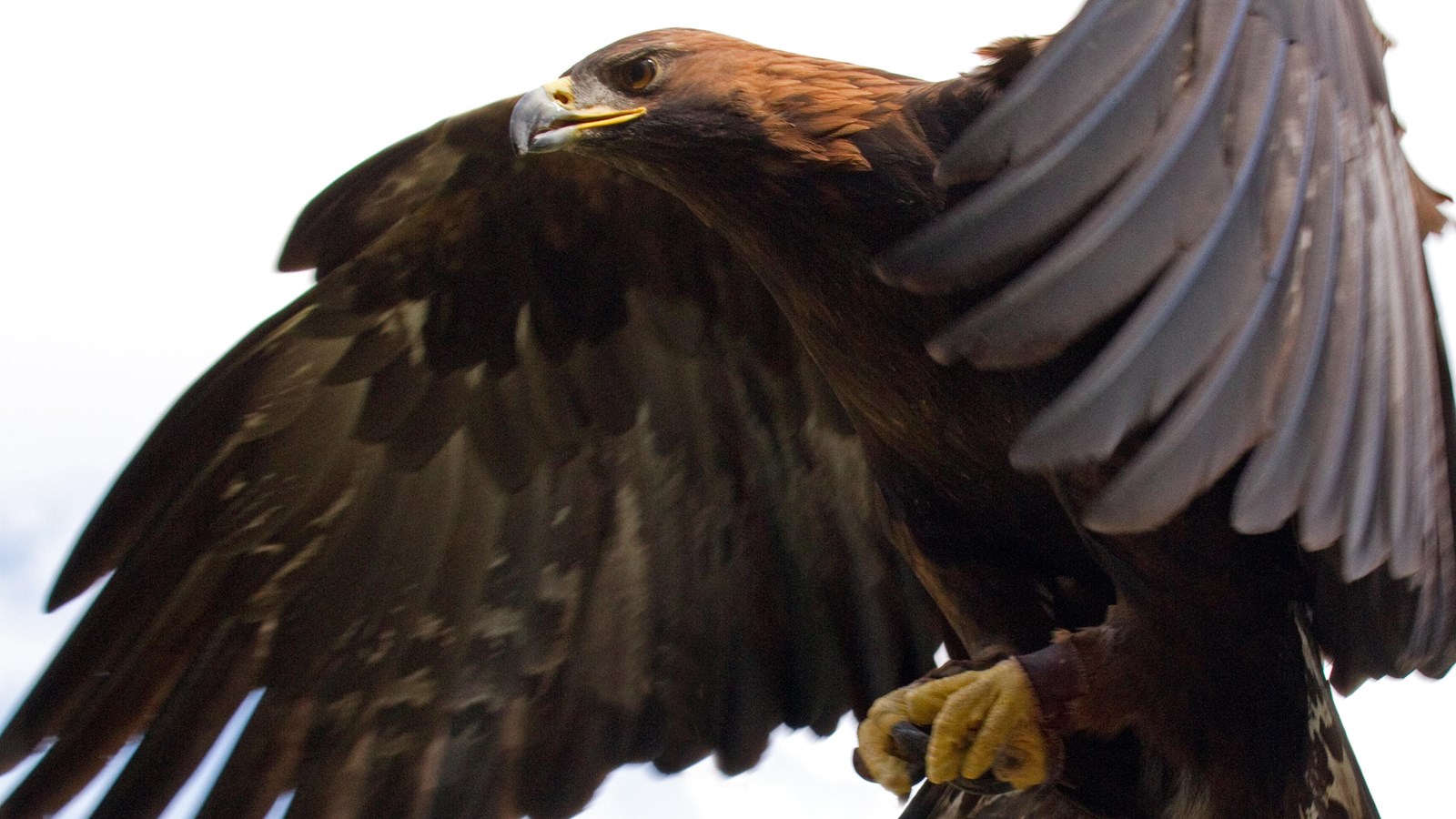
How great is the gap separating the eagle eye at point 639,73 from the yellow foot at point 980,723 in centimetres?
127

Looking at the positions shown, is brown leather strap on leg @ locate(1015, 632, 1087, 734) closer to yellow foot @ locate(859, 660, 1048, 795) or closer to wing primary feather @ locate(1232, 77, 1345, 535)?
yellow foot @ locate(859, 660, 1048, 795)

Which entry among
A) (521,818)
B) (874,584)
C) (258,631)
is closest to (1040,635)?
(874,584)

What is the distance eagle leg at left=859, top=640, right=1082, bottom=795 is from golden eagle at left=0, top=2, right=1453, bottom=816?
0.04ft

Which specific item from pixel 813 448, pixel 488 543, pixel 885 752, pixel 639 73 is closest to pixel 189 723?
pixel 488 543

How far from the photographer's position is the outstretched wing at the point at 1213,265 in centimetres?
248

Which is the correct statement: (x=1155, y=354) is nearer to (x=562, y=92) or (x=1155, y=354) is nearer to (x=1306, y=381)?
(x=1306, y=381)

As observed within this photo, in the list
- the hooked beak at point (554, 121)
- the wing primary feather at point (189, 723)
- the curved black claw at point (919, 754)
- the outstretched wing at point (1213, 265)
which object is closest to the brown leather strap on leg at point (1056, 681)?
the curved black claw at point (919, 754)

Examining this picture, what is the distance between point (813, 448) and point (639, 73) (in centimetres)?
126

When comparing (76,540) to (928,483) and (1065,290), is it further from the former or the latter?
(1065,290)

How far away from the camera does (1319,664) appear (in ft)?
12.5

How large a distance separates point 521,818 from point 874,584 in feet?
3.30

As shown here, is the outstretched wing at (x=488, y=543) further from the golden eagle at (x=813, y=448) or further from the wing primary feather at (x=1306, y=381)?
the wing primary feather at (x=1306, y=381)

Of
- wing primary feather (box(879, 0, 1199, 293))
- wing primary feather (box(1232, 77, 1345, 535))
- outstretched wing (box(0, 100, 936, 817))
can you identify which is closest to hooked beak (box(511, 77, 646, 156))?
outstretched wing (box(0, 100, 936, 817))

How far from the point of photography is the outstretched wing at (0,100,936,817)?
4.39 m
